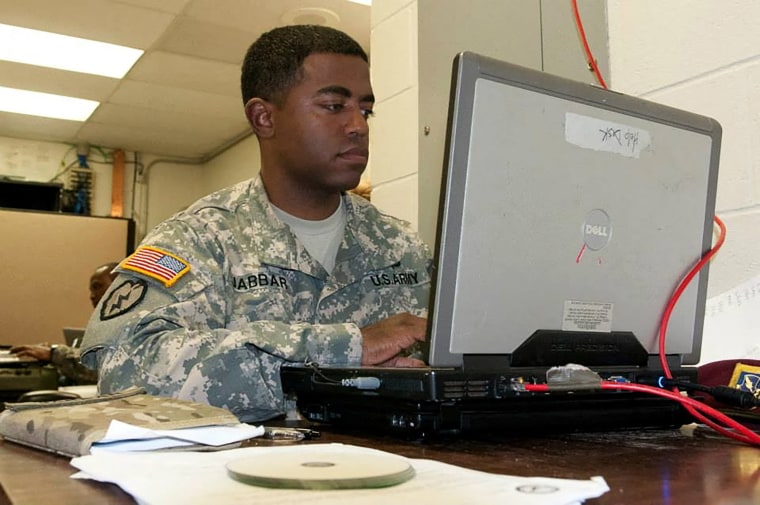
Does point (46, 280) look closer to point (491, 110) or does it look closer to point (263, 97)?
point (263, 97)

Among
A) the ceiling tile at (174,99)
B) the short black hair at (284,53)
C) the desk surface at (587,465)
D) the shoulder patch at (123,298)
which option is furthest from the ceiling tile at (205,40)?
the desk surface at (587,465)

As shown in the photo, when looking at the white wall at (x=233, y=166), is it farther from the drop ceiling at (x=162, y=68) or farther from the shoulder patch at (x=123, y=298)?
the shoulder patch at (x=123, y=298)

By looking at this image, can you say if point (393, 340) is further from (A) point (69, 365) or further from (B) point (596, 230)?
(A) point (69, 365)

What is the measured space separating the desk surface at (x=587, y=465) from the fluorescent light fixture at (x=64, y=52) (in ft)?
11.4

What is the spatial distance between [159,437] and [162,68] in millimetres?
3809

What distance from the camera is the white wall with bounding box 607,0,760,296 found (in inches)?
51.0

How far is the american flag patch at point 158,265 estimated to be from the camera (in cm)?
115

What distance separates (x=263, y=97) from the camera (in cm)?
157

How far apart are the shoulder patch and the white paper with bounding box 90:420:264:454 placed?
0.49 meters

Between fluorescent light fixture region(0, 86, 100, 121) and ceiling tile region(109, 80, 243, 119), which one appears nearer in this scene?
ceiling tile region(109, 80, 243, 119)

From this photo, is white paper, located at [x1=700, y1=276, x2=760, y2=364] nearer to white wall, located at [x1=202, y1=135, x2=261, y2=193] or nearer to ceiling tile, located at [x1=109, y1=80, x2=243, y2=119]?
ceiling tile, located at [x1=109, y1=80, x2=243, y2=119]

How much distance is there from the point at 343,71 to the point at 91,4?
2.35m

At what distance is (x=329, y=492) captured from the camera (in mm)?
433

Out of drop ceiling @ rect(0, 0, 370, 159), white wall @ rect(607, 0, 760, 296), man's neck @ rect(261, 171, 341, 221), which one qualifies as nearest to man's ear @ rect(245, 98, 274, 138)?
man's neck @ rect(261, 171, 341, 221)
